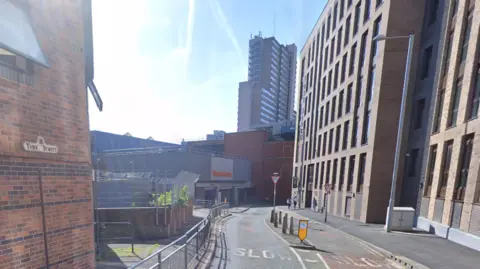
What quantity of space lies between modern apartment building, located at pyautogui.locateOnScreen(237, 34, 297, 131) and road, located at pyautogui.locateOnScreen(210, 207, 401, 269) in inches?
3668

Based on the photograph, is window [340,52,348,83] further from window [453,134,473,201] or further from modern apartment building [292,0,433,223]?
window [453,134,473,201]

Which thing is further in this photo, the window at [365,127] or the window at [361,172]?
the window at [365,127]

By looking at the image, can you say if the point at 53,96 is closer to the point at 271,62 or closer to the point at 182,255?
the point at 182,255

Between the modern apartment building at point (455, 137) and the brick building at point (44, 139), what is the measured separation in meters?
14.1

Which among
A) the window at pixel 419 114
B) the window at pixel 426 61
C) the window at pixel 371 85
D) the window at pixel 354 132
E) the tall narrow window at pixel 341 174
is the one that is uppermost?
the window at pixel 426 61

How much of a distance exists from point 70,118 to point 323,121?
1105 inches

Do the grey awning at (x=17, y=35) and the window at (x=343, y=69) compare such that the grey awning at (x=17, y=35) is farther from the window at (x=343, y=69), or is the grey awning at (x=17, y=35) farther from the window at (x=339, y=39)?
the window at (x=339, y=39)

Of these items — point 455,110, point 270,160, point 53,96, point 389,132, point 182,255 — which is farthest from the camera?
point 270,160

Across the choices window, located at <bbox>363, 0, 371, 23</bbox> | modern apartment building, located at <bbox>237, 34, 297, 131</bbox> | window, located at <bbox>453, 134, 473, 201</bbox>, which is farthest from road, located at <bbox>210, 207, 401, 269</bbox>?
modern apartment building, located at <bbox>237, 34, 297, 131</bbox>

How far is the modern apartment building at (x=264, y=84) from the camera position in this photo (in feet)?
356

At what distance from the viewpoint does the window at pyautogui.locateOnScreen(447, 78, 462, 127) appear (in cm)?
1152

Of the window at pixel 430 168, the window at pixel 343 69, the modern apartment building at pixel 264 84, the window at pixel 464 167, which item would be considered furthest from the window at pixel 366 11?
the modern apartment building at pixel 264 84

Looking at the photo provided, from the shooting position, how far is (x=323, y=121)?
28.2 meters

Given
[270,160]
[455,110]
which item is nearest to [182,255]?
[455,110]
